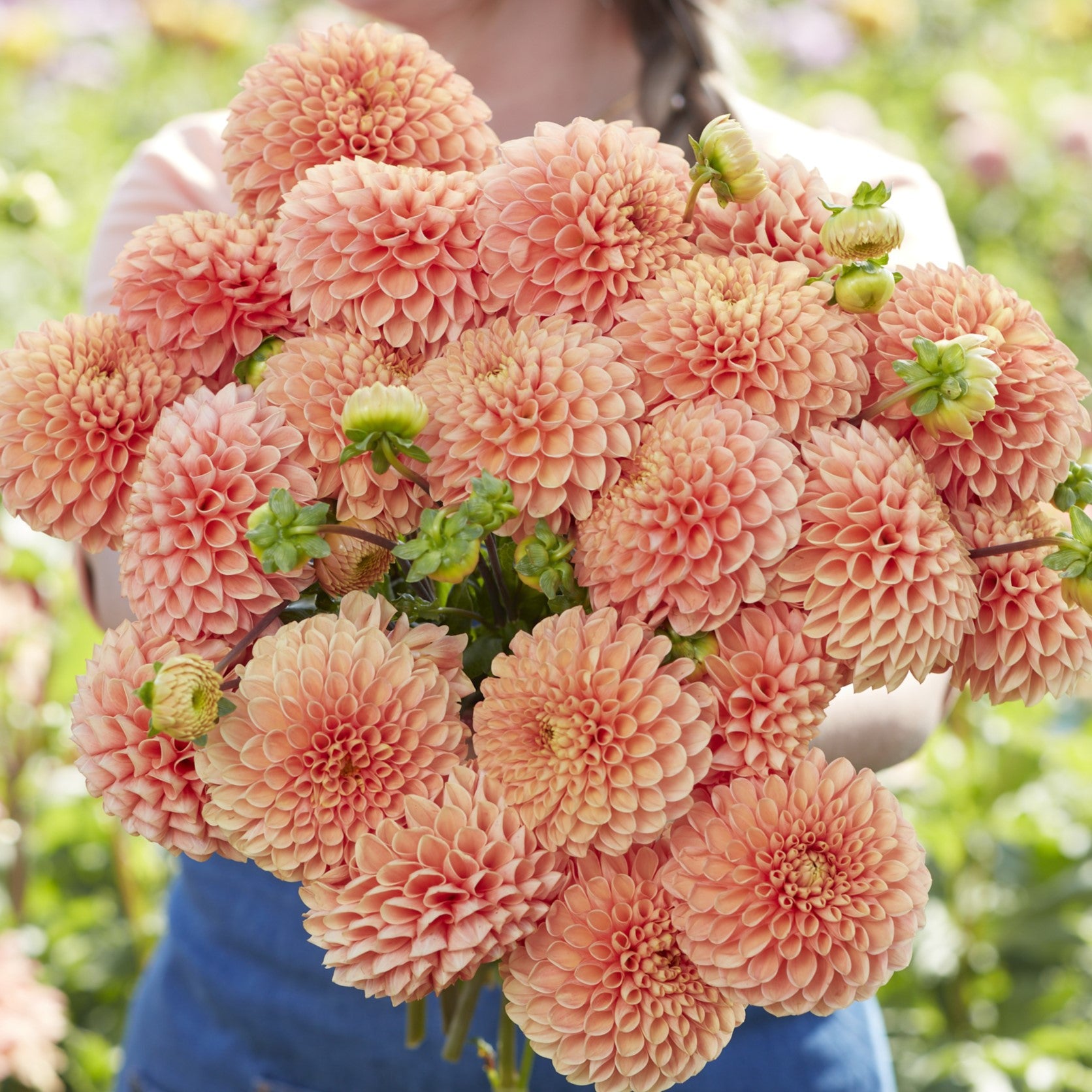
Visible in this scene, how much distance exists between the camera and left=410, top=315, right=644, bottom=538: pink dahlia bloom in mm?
366

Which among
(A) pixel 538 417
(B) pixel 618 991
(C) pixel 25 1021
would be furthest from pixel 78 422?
(C) pixel 25 1021

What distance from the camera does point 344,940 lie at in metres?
0.36

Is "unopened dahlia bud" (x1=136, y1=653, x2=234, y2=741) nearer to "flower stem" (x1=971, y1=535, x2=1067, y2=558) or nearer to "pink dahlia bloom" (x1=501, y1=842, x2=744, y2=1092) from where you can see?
"pink dahlia bloom" (x1=501, y1=842, x2=744, y2=1092)

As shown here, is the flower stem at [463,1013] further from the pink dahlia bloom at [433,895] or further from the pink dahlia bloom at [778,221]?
the pink dahlia bloom at [778,221]

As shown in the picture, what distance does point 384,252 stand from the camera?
387 millimetres

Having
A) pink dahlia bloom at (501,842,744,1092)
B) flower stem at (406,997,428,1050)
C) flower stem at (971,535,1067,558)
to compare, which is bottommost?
flower stem at (406,997,428,1050)

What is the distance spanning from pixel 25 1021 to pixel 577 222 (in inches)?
39.6

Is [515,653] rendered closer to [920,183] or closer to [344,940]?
[344,940]

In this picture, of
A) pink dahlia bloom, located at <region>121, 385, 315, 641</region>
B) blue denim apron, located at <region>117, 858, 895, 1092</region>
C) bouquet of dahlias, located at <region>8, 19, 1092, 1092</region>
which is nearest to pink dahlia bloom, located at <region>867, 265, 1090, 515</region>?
bouquet of dahlias, located at <region>8, 19, 1092, 1092</region>

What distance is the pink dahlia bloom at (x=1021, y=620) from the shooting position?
1.28 feet

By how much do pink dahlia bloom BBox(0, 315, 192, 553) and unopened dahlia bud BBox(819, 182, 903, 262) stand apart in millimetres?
241

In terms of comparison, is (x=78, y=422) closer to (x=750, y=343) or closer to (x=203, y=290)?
(x=203, y=290)

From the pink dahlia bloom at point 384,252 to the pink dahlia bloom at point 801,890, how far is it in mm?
192

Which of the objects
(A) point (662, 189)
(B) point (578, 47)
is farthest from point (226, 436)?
(B) point (578, 47)
